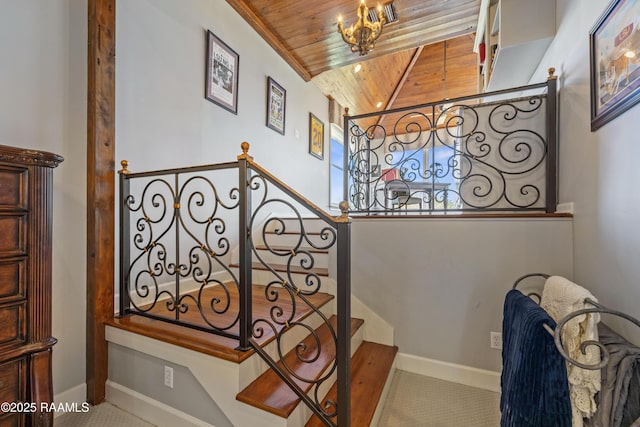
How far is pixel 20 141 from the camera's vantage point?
1413 millimetres

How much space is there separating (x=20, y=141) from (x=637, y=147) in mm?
2795

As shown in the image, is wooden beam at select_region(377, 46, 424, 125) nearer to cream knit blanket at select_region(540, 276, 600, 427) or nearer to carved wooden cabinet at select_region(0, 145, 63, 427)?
cream knit blanket at select_region(540, 276, 600, 427)

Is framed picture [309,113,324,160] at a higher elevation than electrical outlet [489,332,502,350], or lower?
higher

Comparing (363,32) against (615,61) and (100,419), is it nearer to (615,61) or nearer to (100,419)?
(615,61)

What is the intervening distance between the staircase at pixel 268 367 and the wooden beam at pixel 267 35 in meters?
2.74

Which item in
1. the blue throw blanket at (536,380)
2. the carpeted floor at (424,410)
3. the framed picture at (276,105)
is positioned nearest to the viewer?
the blue throw blanket at (536,380)

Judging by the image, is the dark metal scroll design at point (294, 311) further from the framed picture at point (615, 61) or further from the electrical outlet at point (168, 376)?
the framed picture at point (615, 61)

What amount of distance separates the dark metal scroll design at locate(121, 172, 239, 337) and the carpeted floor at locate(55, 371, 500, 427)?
1.87 feet

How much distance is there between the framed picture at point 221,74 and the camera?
2512 millimetres

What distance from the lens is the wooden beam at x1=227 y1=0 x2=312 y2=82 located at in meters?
2.88

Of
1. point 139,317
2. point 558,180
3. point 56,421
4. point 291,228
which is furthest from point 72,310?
point 558,180

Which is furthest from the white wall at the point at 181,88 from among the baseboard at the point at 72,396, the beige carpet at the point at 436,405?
the beige carpet at the point at 436,405

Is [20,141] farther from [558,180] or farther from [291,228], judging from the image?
[558,180]

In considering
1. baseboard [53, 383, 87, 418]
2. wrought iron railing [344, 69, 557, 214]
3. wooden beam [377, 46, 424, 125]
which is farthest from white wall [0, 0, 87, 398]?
wooden beam [377, 46, 424, 125]
